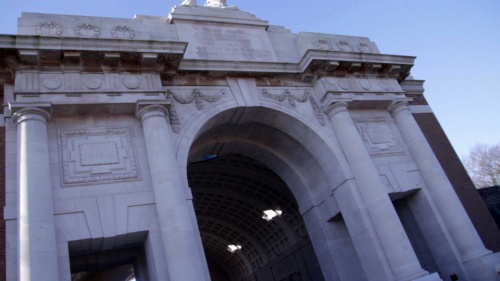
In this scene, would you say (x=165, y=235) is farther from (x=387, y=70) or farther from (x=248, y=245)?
(x=248, y=245)

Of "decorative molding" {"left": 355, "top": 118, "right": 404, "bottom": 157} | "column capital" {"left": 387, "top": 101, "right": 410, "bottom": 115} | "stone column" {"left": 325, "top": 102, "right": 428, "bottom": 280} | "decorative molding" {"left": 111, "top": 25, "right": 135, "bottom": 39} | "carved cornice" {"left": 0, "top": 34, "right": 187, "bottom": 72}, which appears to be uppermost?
"decorative molding" {"left": 111, "top": 25, "right": 135, "bottom": 39}

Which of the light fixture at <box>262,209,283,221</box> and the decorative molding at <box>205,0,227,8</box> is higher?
the decorative molding at <box>205,0,227,8</box>

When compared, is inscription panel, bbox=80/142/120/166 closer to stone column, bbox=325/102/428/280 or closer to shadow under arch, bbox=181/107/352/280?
shadow under arch, bbox=181/107/352/280

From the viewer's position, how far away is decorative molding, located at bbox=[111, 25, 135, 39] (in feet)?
50.3

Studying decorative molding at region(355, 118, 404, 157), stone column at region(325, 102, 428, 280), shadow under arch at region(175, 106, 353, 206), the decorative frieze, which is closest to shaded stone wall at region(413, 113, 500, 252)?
decorative molding at region(355, 118, 404, 157)

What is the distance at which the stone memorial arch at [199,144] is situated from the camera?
1189 centimetres

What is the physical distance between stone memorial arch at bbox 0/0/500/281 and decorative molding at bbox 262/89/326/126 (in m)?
0.06

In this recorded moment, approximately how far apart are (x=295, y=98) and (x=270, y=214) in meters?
10.6

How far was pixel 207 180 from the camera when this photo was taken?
23.8 m

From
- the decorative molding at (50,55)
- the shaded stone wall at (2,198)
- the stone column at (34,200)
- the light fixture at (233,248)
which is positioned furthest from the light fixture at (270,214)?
the shaded stone wall at (2,198)

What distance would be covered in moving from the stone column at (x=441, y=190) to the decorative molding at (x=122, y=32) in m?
11.8

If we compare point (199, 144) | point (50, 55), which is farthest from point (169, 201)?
point (50, 55)

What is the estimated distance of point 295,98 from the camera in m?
17.4

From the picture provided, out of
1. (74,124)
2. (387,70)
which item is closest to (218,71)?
(74,124)
